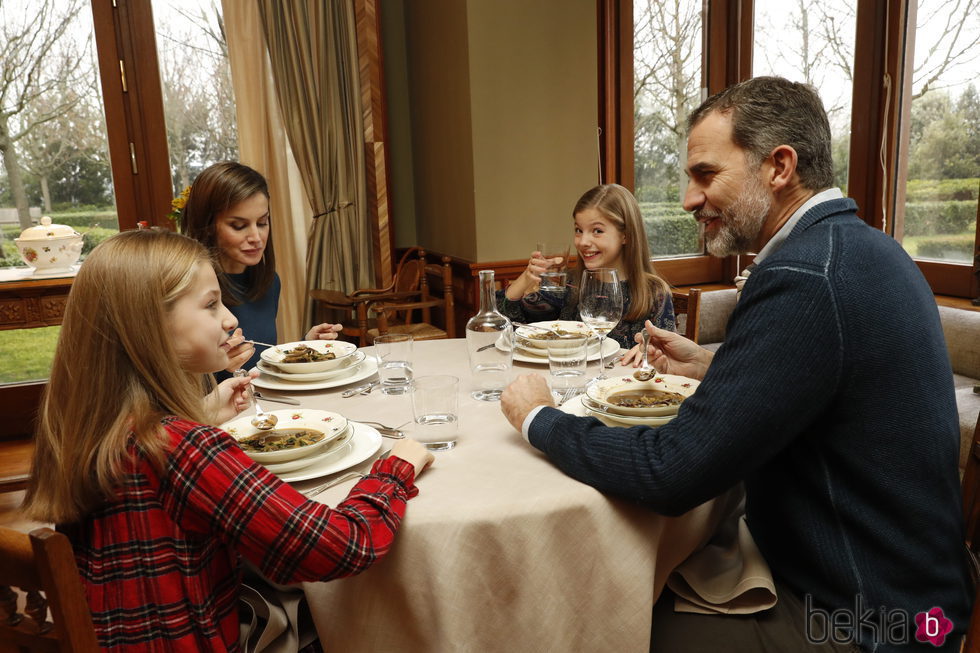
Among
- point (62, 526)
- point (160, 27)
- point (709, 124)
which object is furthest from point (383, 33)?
point (62, 526)

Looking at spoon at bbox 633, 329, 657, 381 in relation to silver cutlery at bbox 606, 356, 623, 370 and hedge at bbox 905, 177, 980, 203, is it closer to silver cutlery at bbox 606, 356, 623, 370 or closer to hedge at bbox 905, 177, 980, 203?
silver cutlery at bbox 606, 356, 623, 370

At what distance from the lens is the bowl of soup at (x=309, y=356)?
5.73 feet

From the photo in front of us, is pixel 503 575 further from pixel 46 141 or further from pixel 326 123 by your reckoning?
pixel 46 141

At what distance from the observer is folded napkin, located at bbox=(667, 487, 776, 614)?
1.18 m

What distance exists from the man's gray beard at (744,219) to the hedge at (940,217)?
254 centimetres

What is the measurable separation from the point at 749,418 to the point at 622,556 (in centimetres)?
29

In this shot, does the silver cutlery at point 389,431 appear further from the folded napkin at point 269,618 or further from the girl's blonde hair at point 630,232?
the girl's blonde hair at point 630,232

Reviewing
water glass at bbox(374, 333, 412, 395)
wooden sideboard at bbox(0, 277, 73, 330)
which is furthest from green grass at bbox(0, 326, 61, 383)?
water glass at bbox(374, 333, 412, 395)

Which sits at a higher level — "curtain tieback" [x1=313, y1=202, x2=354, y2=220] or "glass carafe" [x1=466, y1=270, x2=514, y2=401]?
"curtain tieback" [x1=313, y1=202, x2=354, y2=220]

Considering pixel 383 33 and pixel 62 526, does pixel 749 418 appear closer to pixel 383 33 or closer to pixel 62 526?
pixel 62 526

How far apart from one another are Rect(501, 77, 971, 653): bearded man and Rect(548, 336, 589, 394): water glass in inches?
12.1

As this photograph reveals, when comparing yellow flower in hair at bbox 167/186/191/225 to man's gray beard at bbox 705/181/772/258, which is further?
yellow flower in hair at bbox 167/186/191/225

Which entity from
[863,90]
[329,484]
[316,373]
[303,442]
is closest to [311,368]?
[316,373]

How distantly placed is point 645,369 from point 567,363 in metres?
0.17
